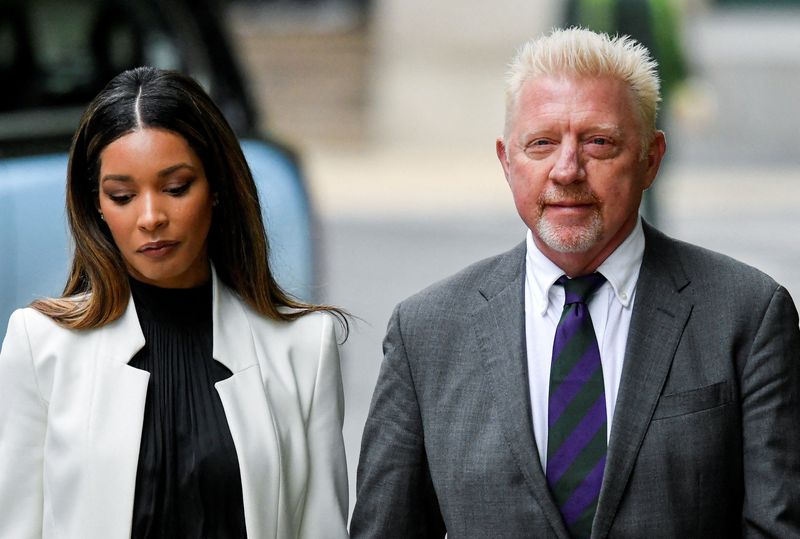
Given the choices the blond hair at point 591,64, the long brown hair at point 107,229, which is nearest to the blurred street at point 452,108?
the long brown hair at point 107,229

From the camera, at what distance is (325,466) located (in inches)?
135

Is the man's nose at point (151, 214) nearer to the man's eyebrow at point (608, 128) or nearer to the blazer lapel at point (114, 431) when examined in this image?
the blazer lapel at point (114, 431)

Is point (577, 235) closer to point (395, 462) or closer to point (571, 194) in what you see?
point (571, 194)

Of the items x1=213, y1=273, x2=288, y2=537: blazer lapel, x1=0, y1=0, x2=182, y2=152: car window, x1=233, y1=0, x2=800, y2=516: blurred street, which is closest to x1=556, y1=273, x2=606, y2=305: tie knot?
x1=213, y1=273, x2=288, y2=537: blazer lapel

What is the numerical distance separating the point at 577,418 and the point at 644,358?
174 millimetres

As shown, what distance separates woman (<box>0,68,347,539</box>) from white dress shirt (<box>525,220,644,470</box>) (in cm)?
44

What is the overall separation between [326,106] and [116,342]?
19.4m

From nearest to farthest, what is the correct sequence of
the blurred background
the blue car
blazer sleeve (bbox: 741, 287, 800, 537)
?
blazer sleeve (bbox: 741, 287, 800, 537) → the blue car → the blurred background

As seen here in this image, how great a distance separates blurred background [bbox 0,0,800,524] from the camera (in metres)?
16.3

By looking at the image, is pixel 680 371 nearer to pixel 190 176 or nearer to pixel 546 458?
pixel 546 458

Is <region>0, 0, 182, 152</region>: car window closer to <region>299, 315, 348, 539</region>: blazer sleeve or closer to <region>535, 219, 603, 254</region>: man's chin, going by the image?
<region>299, 315, 348, 539</region>: blazer sleeve

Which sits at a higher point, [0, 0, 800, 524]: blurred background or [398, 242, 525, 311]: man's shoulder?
[0, 0, 800, 524]: blurred background

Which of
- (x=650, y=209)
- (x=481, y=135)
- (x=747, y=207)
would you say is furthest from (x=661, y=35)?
(x=481, y=135)

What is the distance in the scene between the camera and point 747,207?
16.0 meters
